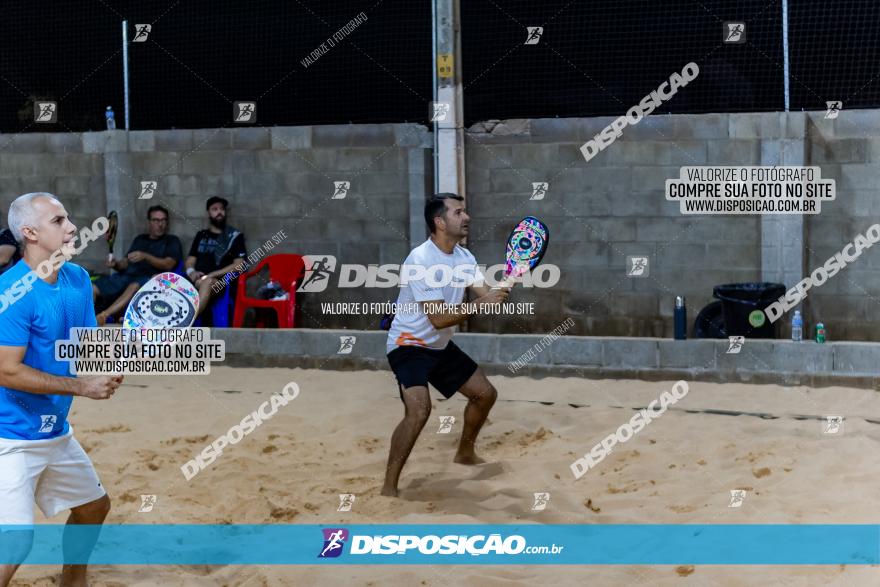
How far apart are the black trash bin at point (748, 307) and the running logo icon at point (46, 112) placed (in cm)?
781

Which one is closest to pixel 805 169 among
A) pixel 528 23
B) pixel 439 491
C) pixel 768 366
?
pixel 768 366

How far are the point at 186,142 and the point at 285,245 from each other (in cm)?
158

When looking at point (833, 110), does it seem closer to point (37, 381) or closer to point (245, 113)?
point (245, 113)

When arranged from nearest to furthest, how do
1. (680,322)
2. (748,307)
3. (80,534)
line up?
(80,534) → (680,322) → (748,307)

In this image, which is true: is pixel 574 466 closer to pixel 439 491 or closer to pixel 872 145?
pixel 439 491

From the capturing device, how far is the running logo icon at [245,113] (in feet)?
40.0

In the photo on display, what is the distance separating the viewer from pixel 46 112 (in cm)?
1331

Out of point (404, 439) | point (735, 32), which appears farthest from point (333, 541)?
point (735, 32)

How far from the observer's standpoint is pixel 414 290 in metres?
6.88

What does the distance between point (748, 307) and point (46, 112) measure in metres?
8.24

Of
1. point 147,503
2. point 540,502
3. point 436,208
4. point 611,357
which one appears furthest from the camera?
point 611,357

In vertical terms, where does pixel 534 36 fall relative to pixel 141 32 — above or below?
below

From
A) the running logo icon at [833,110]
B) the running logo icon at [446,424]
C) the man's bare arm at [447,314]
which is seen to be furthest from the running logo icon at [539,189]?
the man's bare arm at [447,314]

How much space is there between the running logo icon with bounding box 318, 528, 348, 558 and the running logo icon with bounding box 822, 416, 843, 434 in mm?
3507
